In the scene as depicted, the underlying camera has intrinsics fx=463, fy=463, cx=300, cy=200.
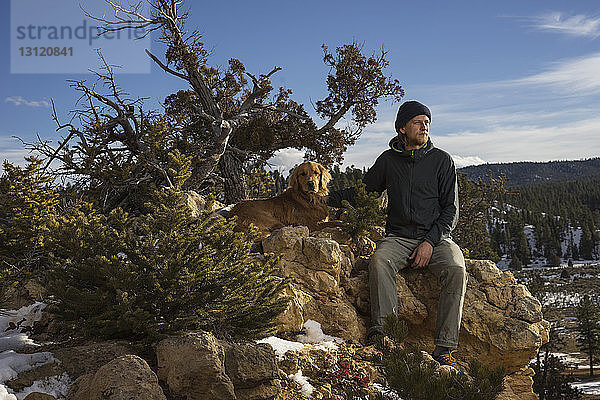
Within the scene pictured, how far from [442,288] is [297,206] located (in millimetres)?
2608

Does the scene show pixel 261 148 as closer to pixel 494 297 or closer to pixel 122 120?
pixel 122 120

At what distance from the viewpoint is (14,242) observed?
6.55 meters

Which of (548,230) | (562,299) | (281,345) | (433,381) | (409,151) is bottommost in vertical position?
(562,299)

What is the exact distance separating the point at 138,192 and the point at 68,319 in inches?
254

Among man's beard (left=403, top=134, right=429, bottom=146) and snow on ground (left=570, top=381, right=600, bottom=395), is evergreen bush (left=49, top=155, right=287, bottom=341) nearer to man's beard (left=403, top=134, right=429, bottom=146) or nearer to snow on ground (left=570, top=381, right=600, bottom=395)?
man's beard (left=403, top=134, right=429, bottom=146)

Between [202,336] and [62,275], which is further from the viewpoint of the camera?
[62,275]

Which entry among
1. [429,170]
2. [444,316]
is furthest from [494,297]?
[429,170]

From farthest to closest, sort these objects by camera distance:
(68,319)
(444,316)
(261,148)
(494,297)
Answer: (261,148) → (494,297) → (444,316) → (68,319)

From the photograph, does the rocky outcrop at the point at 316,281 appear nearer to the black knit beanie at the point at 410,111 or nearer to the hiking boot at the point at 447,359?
the hiking boot at the point at 447,359

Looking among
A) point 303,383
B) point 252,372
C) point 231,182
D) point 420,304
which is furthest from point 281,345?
Result: point 231,182

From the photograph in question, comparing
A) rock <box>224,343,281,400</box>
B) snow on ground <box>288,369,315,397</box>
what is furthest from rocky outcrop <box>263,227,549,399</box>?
rock <box>224,343,281,400</box>

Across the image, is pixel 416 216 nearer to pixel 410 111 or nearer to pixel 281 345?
pixel 410 111

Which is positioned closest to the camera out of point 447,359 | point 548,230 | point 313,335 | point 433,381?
point 433,381

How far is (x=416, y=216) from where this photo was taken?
556 centimetres
